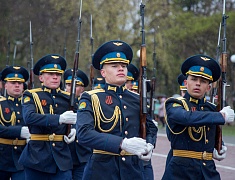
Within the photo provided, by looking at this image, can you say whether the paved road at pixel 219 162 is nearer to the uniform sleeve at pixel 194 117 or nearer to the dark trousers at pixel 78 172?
the dark trousers at pixel 78 172

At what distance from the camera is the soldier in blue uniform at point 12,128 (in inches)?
299

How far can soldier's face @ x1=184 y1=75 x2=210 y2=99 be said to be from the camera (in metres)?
5.71

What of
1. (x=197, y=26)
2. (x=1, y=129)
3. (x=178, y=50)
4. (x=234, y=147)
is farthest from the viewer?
(x=178, y=50)

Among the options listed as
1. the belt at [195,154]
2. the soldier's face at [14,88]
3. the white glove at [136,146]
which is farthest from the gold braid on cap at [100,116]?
the soldier's face at [14,88]

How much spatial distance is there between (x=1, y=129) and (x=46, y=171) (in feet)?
4.39

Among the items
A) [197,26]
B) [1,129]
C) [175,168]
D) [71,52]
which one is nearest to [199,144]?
[175,168]

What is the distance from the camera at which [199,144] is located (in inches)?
221

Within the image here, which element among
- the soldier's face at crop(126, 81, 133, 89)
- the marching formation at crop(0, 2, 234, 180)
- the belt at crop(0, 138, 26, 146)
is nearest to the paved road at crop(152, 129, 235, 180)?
the soldier's face at crop(126, 81, 133, 89)

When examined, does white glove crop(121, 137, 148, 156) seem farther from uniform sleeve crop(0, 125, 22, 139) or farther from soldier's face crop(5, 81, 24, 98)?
soldier's face crop(5, 81, 24, 98)

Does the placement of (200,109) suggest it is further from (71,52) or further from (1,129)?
(71,52)

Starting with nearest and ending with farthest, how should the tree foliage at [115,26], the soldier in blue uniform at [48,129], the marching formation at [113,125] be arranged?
the marching formation at [113,125] < the soldier in blue uniform at [48,129] < the tree foliage at [115,26]

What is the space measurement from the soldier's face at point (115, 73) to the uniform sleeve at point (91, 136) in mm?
346

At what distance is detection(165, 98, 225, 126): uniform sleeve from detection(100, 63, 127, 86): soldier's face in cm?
77

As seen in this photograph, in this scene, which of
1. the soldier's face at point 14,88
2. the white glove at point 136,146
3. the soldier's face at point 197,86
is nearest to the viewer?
the white glove at point 136,146
